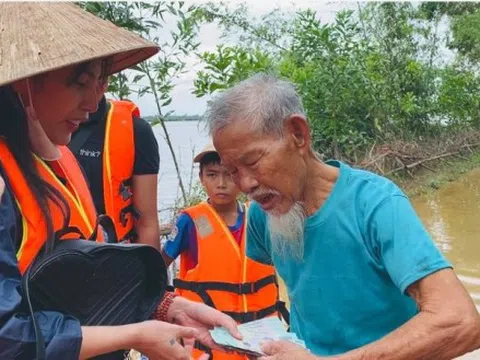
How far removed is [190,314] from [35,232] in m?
0.78

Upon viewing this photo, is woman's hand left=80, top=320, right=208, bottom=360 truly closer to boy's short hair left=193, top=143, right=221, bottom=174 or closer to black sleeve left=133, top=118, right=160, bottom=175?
black sleeve left=133, top=118, right=160, bottom=175

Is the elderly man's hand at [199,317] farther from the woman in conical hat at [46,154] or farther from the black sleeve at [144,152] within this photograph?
the black sleeve at [144,152]

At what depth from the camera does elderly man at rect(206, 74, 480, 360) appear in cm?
182

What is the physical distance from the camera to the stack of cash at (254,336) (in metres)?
2.01

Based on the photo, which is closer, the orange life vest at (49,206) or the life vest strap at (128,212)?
the orange life vest at (49,206)

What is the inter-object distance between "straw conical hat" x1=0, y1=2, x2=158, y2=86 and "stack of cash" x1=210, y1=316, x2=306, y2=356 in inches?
37.9

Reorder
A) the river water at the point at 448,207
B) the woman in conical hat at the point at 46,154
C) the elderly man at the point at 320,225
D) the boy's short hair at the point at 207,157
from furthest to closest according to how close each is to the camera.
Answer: the river water at the point at 448,207, the boy's short hair at the point at 207,157, the elderly man at the point at 320,225, the woman in conical hat at the point at 46,154

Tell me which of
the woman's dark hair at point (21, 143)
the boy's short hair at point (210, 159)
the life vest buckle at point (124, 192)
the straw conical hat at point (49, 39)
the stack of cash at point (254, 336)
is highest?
the straw conical hat at point (49, 39)

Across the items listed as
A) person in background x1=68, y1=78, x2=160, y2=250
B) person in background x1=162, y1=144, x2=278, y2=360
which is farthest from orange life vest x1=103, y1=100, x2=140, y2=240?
person in background x1=162, y1=144, x2=278, y2=360

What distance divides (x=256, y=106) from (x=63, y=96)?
59cm

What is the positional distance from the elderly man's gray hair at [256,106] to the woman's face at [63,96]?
0.39m

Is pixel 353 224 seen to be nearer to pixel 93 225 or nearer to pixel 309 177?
pixel 309 177

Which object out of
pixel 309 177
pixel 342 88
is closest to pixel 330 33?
pixel 342 88

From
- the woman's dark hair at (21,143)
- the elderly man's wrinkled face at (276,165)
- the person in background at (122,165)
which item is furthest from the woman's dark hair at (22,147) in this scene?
the person in background at (122,165)
